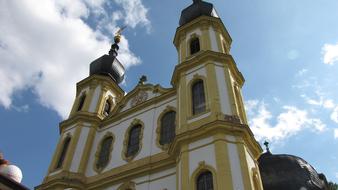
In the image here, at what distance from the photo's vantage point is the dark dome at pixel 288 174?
21.2m

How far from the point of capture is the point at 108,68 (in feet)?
86.0

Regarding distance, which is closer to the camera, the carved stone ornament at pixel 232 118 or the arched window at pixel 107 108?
the carved stone ornament at pixel 232 118

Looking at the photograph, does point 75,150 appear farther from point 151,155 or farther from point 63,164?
point 151,155

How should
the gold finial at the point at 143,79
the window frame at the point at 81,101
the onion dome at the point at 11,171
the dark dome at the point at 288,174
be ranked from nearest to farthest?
the onion dome at the point at 11,171
the dark dome at the point at 288,174
the gold finial at the point at 143,79
the window frame at the point at 81,101

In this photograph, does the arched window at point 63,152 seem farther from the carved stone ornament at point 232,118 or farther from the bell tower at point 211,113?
the carved stone ornament at point 232,118

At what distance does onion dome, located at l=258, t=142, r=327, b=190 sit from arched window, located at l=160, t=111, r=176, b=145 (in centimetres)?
778

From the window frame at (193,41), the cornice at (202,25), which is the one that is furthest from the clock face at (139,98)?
the window frame at (193,41)

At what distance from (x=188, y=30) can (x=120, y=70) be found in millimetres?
7927

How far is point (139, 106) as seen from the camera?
20.6m

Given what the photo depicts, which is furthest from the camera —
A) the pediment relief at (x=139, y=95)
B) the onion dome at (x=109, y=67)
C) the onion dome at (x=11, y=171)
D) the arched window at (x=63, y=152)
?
the onion dome at (x=109, y=67)

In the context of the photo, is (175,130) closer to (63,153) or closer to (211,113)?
(211,113)

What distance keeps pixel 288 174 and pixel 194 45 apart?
9964mm

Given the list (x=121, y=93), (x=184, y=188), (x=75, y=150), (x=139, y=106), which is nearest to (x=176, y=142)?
(x=184, y=188)

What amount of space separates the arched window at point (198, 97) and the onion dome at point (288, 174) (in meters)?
8.43
